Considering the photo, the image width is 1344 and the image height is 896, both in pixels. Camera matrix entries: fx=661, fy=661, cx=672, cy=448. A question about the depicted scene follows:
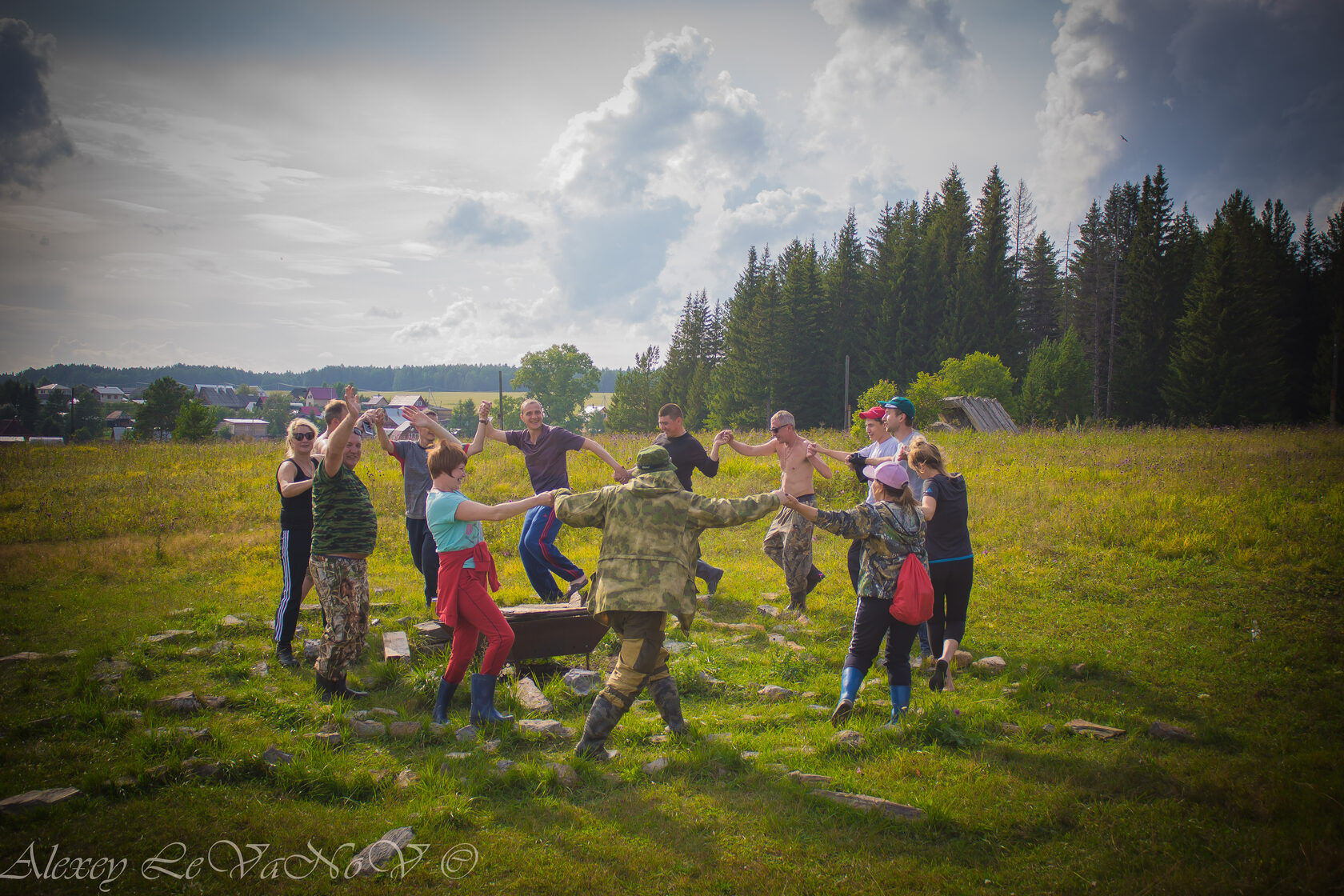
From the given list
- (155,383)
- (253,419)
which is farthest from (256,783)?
(253,419)

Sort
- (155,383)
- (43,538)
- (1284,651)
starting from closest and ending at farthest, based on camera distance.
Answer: (1284,651) → (43,538) → (155,383)

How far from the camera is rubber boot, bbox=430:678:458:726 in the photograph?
5.19 metres

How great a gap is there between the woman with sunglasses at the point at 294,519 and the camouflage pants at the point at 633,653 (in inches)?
137

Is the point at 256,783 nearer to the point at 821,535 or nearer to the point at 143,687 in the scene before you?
the point at 143,687

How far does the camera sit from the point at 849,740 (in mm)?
4805

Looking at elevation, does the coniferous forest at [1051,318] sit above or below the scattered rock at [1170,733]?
above

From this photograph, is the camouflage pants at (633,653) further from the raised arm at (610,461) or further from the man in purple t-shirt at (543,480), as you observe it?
the man in purple t-shirt at (543,480)

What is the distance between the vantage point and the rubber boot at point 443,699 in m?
5.19

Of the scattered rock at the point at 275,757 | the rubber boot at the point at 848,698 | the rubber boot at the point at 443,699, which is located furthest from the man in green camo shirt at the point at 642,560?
the scattered rock at the point at 275,757

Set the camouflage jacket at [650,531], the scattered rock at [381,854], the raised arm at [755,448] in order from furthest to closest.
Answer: the raised arm at [755,448] → the camouflage jacket at [650,531] → the scattered rock at [381,854]

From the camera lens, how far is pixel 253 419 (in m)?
86.7

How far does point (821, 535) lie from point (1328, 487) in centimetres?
868

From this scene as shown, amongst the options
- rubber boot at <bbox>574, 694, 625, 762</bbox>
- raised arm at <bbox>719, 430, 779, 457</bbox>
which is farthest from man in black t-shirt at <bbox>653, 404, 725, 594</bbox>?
rubber boot at <bbox>574, 694, 625, 762</bbox>

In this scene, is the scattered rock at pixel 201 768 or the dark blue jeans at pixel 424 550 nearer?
the scattered rock at pixel 201 768
